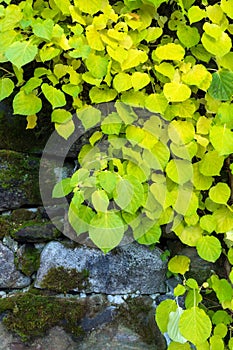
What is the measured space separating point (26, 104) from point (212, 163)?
530 mm

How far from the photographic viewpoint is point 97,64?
3.41 ft

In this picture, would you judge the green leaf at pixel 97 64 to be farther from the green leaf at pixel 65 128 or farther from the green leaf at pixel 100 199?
the green leaf at pixel 100 199

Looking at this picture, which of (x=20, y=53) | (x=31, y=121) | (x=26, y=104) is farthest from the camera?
(x=31, y=121)

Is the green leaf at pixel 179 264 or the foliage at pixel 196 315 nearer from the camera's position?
the foliage at pixel 196 315

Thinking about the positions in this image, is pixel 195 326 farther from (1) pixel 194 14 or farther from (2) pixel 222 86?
(1) pixel 194 14

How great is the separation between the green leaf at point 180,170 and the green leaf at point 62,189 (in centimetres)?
28

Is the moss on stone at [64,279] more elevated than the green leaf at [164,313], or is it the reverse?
the moss on stone at [64,279]

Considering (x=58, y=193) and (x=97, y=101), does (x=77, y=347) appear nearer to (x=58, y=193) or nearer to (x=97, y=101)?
(x=58, y=193)

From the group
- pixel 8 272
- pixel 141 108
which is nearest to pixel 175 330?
pixel 8 272

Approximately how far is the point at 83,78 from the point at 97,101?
0.07 meters

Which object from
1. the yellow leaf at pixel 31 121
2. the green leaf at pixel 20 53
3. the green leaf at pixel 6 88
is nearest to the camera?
the green leaf at pixel 20 53

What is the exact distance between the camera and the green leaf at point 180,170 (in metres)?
1.13

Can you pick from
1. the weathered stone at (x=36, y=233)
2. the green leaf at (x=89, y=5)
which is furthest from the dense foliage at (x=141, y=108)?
the weathered stone at (x=36, y=233)

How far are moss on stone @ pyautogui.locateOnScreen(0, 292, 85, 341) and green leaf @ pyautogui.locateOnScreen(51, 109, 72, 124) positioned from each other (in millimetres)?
526
